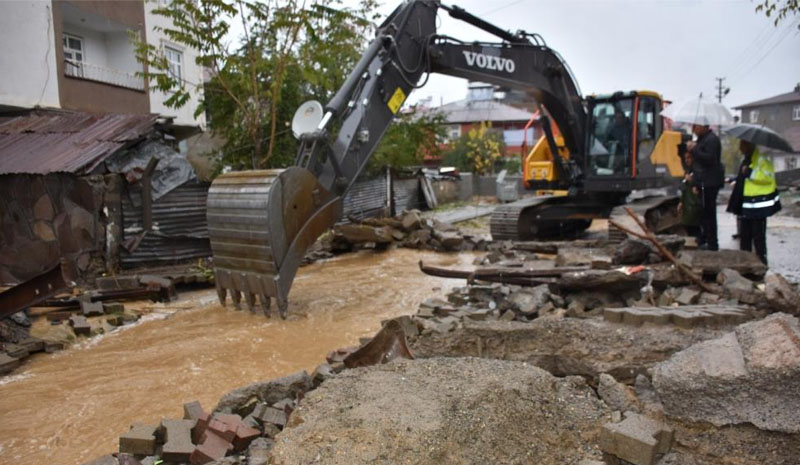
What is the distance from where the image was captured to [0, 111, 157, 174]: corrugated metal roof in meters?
8.95

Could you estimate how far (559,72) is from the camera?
35.1ft

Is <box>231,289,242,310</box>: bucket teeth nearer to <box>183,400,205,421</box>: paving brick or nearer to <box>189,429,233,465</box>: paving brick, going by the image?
<box>183,400,205,421</box>: paving brick

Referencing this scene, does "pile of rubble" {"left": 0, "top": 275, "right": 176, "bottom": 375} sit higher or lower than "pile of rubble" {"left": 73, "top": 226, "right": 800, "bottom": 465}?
lower

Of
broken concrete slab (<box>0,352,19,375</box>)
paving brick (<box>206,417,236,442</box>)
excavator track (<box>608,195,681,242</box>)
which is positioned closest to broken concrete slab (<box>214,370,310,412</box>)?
paving brick (<box>206,417,236,442</box>)

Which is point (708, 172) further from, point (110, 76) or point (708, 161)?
point (110, 76)

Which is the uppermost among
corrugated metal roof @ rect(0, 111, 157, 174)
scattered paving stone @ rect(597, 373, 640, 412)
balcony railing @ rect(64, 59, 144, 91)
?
balcony railing @ rect(64, 59, 144, 91)

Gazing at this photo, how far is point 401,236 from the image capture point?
41.4 feet

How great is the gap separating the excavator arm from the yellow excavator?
0.01 m

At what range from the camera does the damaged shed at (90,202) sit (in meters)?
9.07

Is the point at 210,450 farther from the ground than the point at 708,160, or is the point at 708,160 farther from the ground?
the point at 708,160

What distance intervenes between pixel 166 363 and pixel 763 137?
7.00m

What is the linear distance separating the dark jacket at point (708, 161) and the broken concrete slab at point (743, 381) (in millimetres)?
5533

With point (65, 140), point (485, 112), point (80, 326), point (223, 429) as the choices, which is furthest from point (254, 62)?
point (485, 112)

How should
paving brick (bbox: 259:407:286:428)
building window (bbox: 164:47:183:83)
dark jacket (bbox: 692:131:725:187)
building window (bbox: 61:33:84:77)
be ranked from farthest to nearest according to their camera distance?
building window (bbox: 164:47:183:83), building window (bbox: 61:33:84:77), dark jacket (bbox: 692:131:725:187), paving brick (bbox: 259:407:286:428)
